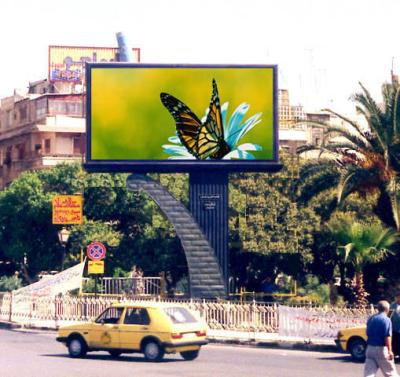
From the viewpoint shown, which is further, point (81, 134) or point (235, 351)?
point (81, 134)

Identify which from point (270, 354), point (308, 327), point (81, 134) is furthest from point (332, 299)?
point (81, 134)

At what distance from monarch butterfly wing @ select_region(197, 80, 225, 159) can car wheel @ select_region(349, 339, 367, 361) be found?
48.9ft

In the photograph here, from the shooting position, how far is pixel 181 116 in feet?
134

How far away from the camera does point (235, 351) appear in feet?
98.8

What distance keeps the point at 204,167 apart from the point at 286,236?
27.2 feet

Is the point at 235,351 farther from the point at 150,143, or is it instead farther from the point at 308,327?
the point at 150,143

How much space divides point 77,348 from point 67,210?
2796 centimetres

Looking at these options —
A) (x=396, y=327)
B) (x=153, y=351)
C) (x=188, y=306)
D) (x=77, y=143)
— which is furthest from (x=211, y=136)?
(x=77, y=143)

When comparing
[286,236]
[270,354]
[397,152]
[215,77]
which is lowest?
[270,354]

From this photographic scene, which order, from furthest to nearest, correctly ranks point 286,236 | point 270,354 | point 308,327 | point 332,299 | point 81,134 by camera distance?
point 81,134 < point 286,236 < point 332,299 < point 308,327 < point 270,354

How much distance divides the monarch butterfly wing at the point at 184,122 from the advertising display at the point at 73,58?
2586 inches

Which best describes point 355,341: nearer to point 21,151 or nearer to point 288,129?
point 288,129

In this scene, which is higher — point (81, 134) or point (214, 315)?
point (81, 134)

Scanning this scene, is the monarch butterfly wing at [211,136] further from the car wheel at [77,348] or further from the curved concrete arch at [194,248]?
the car wheel at [77,348]
